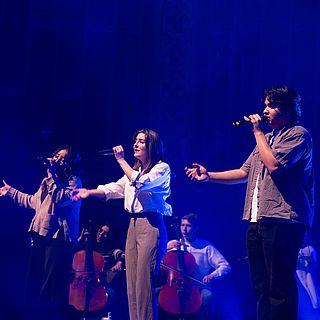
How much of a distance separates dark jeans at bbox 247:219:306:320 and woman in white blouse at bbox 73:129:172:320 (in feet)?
3.32

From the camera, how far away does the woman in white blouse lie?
3.92 metres

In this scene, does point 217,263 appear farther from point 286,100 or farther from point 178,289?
point 286,100

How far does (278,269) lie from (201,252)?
2954 mm

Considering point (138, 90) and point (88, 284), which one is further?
point (138, 90)

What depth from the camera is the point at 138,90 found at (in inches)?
249

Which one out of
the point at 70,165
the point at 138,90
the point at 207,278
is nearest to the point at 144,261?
the point at 70,165

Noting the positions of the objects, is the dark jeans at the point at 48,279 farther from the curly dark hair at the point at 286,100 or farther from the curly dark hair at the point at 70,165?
the curly dark hair at the point at 286,100

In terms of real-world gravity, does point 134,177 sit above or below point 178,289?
above

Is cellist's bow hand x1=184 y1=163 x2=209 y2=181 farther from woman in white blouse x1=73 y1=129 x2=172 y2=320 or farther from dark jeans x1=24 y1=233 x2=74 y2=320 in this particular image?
dark jeans x1=24 y1=233 x2=74 y2=320

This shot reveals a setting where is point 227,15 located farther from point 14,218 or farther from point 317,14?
point 14,218

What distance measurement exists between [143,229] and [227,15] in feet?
10.1

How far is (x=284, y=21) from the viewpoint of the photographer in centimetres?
596

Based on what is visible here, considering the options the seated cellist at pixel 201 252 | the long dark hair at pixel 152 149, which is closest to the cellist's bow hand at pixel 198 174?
the long dark hair at pixel 152 149

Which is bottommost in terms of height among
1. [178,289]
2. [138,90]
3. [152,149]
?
[178,289]
